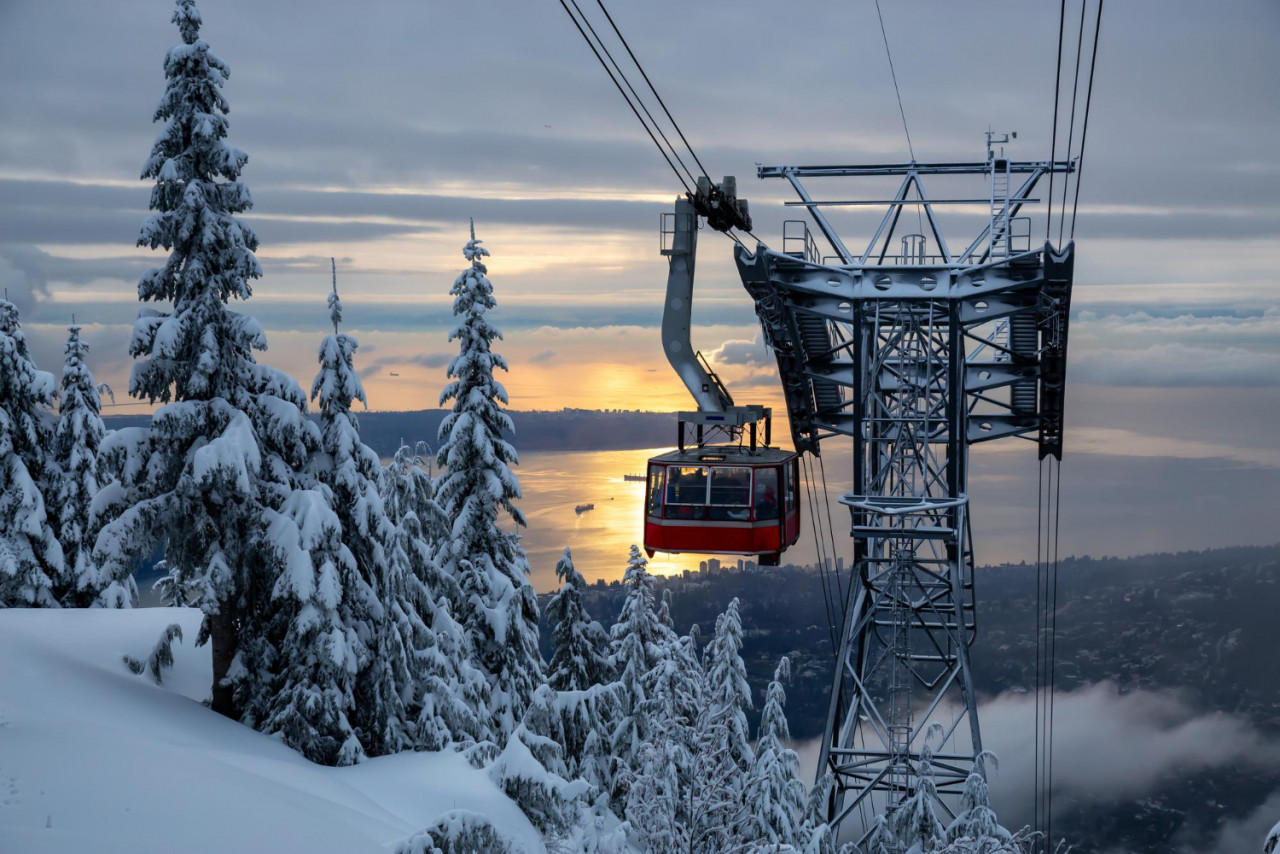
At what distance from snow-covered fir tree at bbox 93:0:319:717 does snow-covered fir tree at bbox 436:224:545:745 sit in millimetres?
7549

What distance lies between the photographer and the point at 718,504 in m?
23.6

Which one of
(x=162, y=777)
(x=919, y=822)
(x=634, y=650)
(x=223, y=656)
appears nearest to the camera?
(x=162, y=777)

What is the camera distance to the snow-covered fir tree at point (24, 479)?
27.7 m

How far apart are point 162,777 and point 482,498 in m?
13.7

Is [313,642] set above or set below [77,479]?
below

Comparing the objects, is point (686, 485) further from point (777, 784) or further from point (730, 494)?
point (777, 784)

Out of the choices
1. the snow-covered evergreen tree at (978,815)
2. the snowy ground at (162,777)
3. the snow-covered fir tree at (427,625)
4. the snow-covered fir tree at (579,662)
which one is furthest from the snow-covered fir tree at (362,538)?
the snow-covered evergreen tree at (978,815)

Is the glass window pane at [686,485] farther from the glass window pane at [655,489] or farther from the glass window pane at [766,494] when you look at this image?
the glass window pane at [766,494]

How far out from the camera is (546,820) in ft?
55.4

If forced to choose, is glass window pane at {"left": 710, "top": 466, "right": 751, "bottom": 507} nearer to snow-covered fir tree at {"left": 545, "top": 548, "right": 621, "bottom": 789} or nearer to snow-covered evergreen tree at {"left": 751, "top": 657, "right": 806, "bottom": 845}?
snow-covered evergreen tree at {"left": 751, "top": 657, "right": 806, "bottom": 845}

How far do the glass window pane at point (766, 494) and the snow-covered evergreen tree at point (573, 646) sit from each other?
8.42 metres

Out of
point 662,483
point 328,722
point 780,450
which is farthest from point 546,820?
point 780,450

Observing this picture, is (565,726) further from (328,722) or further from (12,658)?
(12,658)

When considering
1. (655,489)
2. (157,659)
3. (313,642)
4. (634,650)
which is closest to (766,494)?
(655,489)
